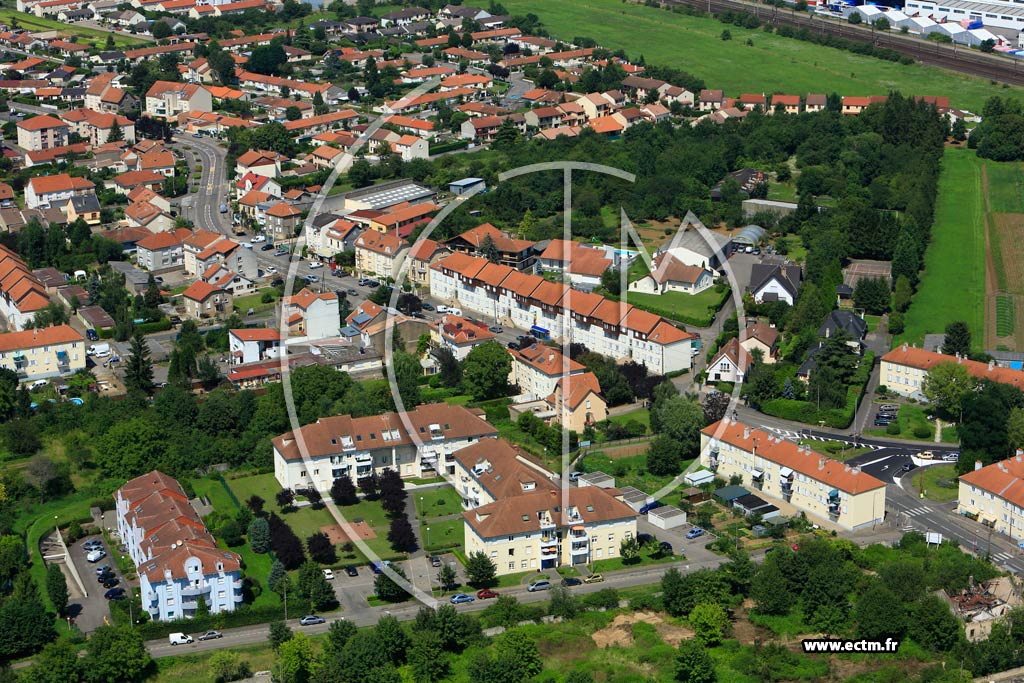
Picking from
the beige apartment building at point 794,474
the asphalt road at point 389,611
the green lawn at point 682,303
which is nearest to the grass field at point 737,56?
the green lawn at point 682,303

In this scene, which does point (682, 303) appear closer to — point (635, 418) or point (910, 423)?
point (635, 418)

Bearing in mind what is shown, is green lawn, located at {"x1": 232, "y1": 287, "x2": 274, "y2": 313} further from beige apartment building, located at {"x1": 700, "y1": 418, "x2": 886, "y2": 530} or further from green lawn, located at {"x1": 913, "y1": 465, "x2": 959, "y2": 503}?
green lawn, located at {"x1": 913, "y1": 465, "x2": 959, "y2": 503}

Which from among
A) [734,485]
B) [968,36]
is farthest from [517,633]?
[968,36]

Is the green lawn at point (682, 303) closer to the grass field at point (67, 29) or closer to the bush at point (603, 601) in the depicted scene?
the bush at point (603, 601)

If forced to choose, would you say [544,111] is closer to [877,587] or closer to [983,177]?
[983,177]

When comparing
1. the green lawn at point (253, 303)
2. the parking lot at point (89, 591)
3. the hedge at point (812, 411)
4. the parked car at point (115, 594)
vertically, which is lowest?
the parking lot at point (89, 591)

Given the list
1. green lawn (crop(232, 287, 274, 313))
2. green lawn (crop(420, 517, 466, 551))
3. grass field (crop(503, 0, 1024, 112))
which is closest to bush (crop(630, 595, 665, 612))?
green lawn (crop(420, 517, 466, 551))

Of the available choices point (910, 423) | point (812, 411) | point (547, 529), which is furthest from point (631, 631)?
point (910, 423)
